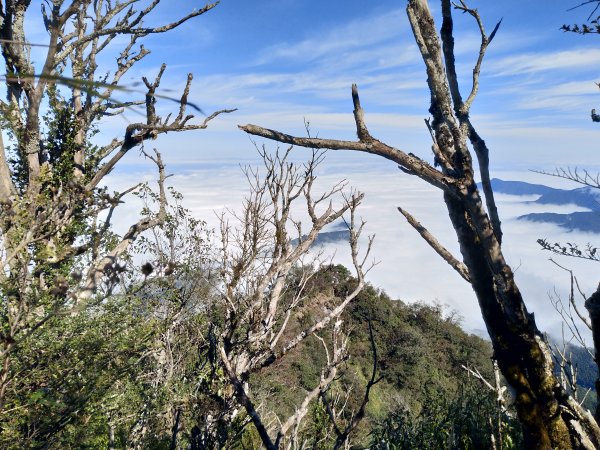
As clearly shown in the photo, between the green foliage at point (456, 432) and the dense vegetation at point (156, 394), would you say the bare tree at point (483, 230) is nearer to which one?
the dense vegetation at point (156, 394)

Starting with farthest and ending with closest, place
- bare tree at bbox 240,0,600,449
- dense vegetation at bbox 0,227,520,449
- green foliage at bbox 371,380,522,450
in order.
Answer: green foliage at bbox 371,380,522,450
dense vegetation at bbox 0,227,520,449
bare tree at bbox 240,0,600,449

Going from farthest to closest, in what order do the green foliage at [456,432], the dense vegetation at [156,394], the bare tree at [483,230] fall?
the green foliage at [456,432] → the dense vegetation at [156,394] → the bare tree at [483,230]

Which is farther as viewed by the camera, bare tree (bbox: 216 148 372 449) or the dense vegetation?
bare tree (bbox: 216 148 372 449)

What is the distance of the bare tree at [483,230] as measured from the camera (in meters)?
3.20

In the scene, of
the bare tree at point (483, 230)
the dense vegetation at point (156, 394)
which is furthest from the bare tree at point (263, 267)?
the bare tree at point (483, 230)

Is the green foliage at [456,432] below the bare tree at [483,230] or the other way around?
below

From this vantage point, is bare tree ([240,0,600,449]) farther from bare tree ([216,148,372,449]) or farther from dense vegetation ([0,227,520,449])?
bare tree ([216,148,372,449])

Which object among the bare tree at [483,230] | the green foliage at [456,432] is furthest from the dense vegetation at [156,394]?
the bare tree at [483,230]

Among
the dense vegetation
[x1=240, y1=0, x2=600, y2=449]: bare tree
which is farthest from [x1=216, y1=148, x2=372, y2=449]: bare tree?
[x1=240, y1=0, x2=600, y2=449]: bare tree

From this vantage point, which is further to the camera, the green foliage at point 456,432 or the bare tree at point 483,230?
the green foliage at point 456,432

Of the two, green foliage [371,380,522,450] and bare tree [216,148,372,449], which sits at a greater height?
bare tree [216,148,372,449]

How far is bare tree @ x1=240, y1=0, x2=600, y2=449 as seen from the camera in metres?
3.20

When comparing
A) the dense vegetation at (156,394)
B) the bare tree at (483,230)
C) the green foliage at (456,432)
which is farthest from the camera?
the green foliage at (456,432)

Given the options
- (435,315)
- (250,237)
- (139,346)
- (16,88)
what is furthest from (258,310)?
(435,315)
